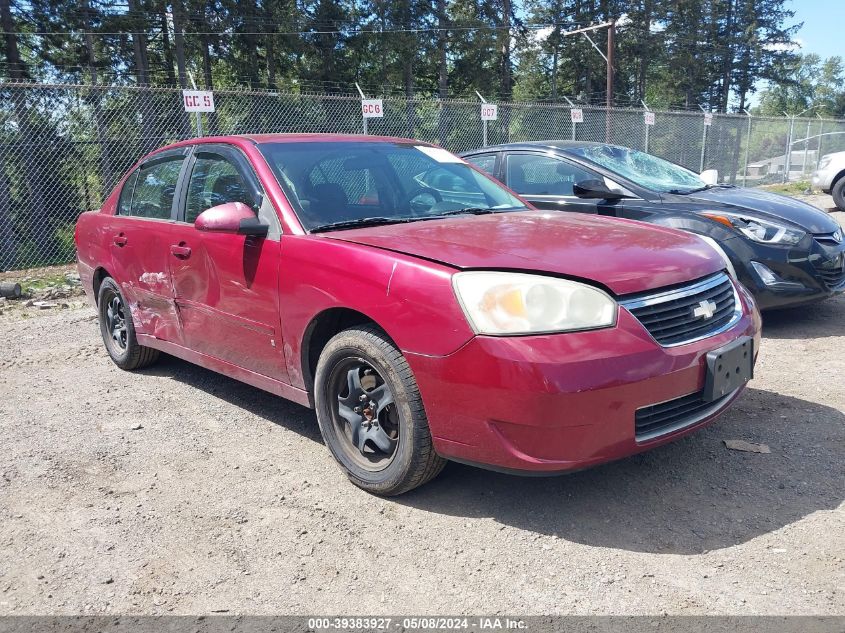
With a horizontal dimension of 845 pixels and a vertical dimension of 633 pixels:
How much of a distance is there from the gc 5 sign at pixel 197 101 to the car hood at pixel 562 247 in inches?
257

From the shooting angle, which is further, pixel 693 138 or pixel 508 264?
pixel 693 138

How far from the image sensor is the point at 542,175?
6.20 metres

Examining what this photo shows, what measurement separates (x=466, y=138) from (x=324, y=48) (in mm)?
15138

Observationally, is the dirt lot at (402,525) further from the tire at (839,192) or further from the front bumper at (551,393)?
the tire at (839,192)

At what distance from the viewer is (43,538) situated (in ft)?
9.32

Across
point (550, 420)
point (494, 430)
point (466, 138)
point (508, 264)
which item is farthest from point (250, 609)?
point (466, 138)

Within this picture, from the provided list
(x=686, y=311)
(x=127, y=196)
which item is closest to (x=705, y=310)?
(x=686, y=311)

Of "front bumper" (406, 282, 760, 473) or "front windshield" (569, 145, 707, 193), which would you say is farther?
"front windshield" (569, 145, 707, 193)

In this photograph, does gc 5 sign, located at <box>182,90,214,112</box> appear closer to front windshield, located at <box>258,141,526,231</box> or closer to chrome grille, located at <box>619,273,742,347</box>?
front windshield, located at <box>258,141,526,231</box>

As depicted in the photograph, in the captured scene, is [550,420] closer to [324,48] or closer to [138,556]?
[138,556]

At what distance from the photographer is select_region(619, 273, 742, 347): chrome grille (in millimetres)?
2648

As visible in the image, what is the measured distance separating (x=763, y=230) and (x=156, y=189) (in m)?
4.41

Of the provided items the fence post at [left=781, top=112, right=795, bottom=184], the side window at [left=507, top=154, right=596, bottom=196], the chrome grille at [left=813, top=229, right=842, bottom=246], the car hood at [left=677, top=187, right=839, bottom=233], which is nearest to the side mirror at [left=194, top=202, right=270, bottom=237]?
the side window at [left=507, top=154, right=596, bottom=196]

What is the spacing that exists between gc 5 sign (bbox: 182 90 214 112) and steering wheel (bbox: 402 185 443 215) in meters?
6.02
